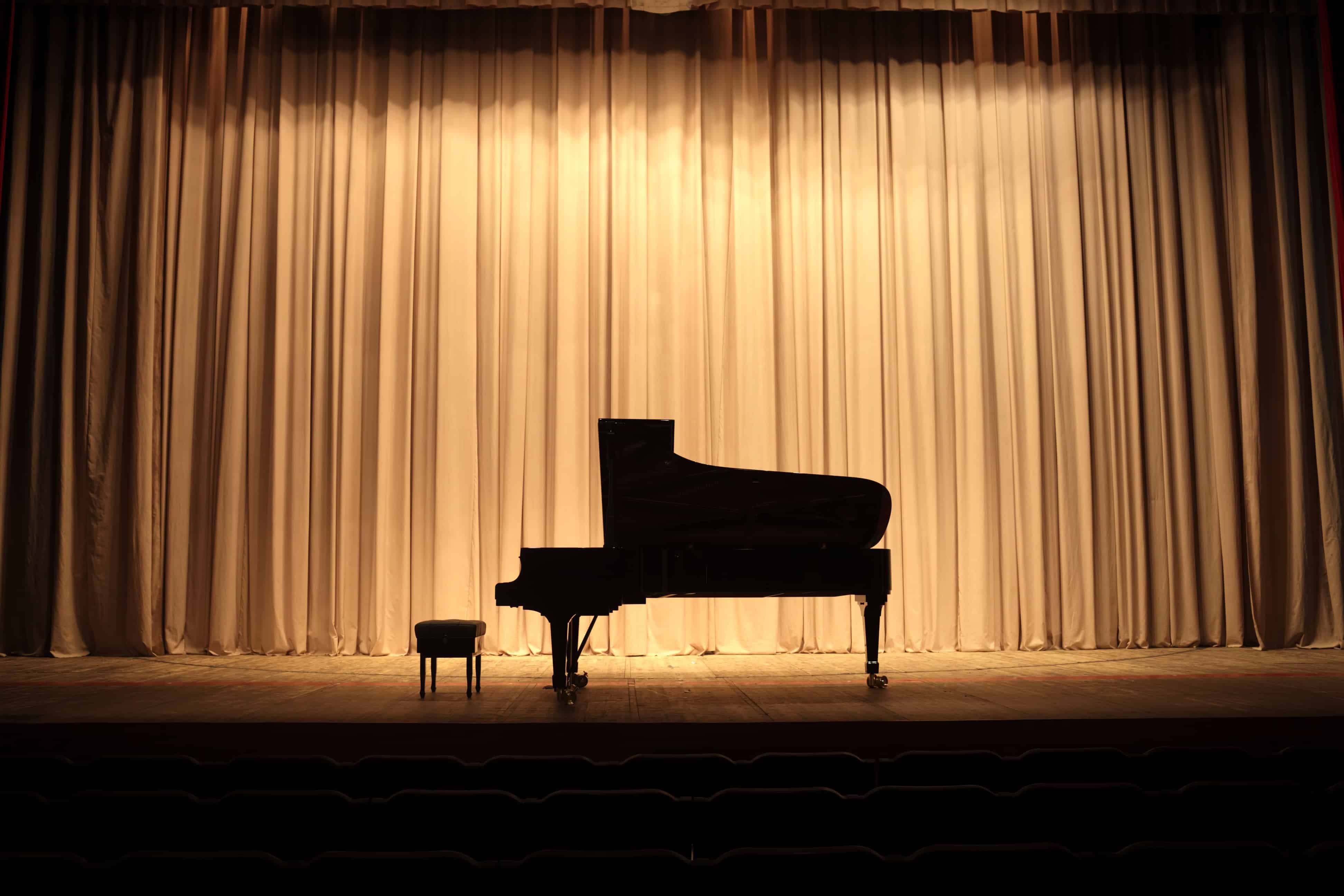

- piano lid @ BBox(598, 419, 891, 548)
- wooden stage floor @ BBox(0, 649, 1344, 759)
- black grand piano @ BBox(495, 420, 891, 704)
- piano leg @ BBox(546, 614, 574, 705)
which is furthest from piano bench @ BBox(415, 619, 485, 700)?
piano lid @ BBox(598, 419, 891, 548)

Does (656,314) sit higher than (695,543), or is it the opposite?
(656,314)

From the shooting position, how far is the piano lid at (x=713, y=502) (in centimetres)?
458

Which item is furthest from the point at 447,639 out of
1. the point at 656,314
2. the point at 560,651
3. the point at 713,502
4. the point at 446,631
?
the point at 656,314

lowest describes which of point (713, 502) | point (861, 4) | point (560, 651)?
point (560, 651)

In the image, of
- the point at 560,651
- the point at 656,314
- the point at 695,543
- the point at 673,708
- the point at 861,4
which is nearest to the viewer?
the point at 673,708

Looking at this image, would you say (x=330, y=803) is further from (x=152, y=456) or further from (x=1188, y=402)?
(x=1188, y=402)

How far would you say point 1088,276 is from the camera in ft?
23.6

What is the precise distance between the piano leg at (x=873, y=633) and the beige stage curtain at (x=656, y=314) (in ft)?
6.16

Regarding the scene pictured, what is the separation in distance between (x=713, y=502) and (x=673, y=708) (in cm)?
99

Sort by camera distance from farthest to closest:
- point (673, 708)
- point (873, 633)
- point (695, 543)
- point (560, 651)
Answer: point (873, 633) → point (695, 543) → point (560, 651) → point (673, 708)

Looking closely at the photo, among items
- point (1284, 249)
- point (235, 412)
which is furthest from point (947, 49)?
point (235, 412)

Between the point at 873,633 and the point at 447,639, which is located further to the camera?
the point at 873,633

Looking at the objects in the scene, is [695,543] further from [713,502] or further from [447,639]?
[447,639]

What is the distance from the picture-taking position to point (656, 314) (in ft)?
23.1
